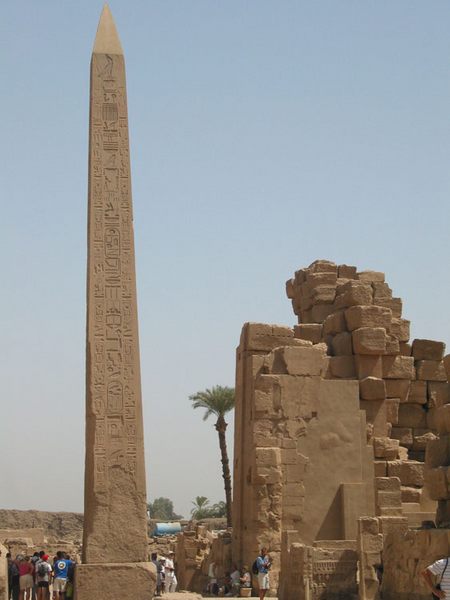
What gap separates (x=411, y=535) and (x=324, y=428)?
16.5ft

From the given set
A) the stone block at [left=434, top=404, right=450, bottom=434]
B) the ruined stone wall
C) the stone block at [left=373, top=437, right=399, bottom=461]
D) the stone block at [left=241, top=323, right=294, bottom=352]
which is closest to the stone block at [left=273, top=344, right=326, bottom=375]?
the ruined stone wall

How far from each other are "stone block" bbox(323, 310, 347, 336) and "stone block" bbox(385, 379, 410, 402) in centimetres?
123

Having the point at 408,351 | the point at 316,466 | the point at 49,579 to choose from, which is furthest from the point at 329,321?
the point at 49,579

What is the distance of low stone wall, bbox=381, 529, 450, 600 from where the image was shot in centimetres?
1414

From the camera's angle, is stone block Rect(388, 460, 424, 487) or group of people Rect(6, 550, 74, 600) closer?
group of people Rect(6, 550, 74, 600)

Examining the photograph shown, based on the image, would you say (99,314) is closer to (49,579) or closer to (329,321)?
(49,579)

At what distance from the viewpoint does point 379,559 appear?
15945mm

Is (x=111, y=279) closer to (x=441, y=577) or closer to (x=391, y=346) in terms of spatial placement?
(x=441, y=577)

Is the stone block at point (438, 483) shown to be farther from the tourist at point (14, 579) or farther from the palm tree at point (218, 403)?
the palm tree at point (218, 403)

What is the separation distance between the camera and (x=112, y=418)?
38.2 feet

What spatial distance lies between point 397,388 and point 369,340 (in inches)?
47.4

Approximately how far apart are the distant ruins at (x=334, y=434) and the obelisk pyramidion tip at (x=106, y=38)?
19.1ft

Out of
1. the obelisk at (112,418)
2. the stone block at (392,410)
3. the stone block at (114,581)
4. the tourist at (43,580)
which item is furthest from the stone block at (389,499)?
the stone block at (114,581)

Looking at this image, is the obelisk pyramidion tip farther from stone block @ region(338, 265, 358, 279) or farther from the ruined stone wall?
stone block @ region(338, 265, 358, 279)
